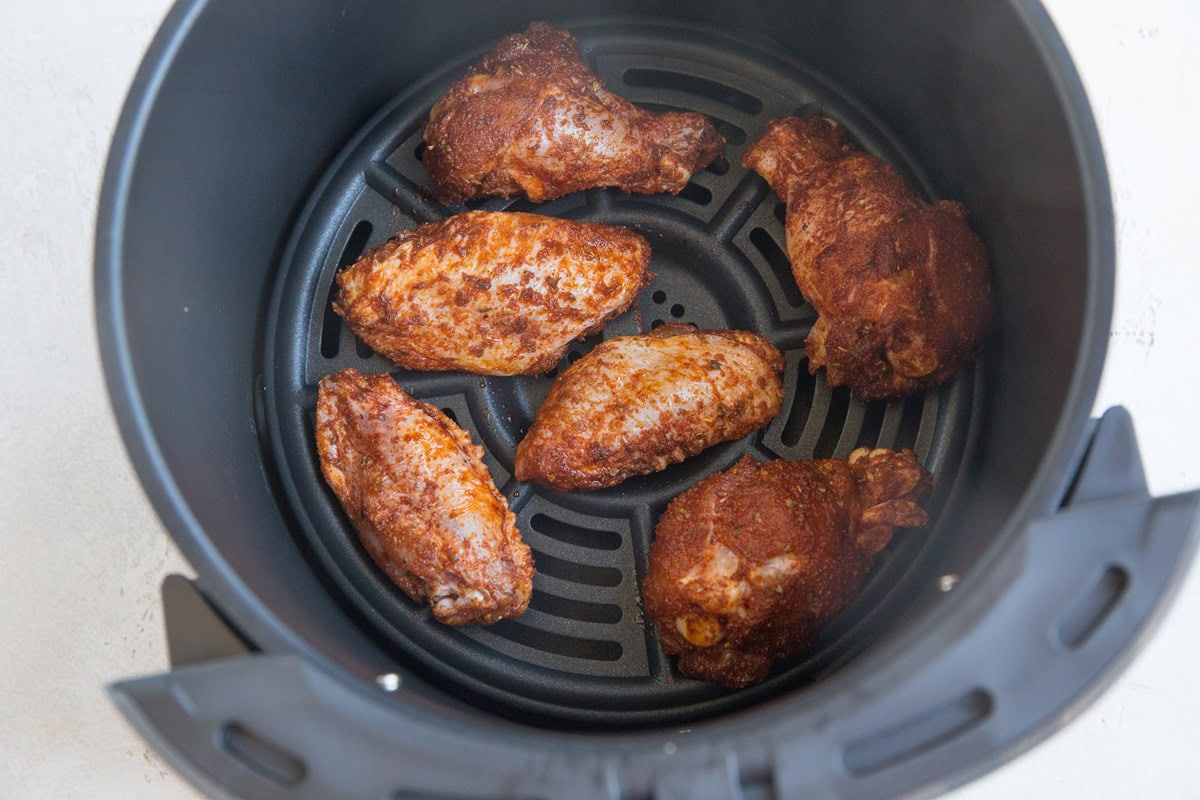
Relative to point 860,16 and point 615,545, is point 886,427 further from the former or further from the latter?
point 860,16

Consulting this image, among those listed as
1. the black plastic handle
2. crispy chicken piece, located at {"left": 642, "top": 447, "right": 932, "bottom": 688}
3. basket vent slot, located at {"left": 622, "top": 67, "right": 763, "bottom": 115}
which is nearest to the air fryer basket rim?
the black plastic handle

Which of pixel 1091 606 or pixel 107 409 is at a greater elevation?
pixel 107 409

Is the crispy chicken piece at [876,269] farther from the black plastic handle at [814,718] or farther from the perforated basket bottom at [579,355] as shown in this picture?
the black plastic handle at [814,718]

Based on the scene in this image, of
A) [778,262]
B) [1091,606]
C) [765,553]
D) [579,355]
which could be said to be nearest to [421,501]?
[579,355]

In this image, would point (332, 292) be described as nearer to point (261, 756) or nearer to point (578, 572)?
point (578, 572)

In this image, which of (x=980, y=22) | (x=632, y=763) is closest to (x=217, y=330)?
(x=632, y=763)

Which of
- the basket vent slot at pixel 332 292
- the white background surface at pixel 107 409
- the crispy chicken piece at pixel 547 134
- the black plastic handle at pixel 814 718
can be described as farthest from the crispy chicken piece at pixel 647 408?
the white background surface at pixel 107 409
